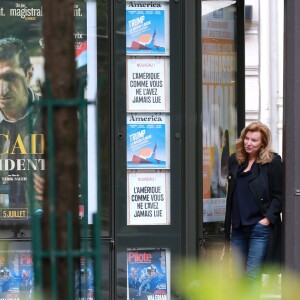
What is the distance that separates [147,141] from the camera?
331 inches

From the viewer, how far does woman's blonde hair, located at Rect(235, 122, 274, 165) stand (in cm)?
827

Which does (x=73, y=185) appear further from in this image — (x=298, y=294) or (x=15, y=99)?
(x=15, y=99)

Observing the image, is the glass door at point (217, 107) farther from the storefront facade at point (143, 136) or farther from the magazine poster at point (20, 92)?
the magazine poster at point (20, 92)

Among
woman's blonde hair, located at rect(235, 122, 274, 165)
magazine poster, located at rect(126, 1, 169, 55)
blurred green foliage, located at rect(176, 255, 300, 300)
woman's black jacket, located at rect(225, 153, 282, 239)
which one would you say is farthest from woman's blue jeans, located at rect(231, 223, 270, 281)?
blurred green foliage, located at rect(176, 255, 300, 300)

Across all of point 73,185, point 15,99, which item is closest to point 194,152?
point 15,99

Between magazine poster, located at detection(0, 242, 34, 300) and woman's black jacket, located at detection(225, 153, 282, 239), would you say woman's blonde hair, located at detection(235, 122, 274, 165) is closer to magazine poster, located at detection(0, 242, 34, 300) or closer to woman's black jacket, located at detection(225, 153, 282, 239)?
woman's black jacket, located at detection(225, 153, 282, 239)

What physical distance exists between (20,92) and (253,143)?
1.81 m

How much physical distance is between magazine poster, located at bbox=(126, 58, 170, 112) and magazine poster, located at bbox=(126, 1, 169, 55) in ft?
0.28

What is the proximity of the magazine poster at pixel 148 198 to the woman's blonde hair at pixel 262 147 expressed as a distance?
1.89ft

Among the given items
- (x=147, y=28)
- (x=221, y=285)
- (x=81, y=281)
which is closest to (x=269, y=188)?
(x=147, y=28)

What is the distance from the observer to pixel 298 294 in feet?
11.2

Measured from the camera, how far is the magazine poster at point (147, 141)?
839cm

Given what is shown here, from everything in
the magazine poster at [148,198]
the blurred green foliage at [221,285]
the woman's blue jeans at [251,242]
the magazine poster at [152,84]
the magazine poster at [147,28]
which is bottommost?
the woman's blue jeans at [251,242]

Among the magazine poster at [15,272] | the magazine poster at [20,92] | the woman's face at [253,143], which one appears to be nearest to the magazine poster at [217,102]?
the woman's face at [253,143]
